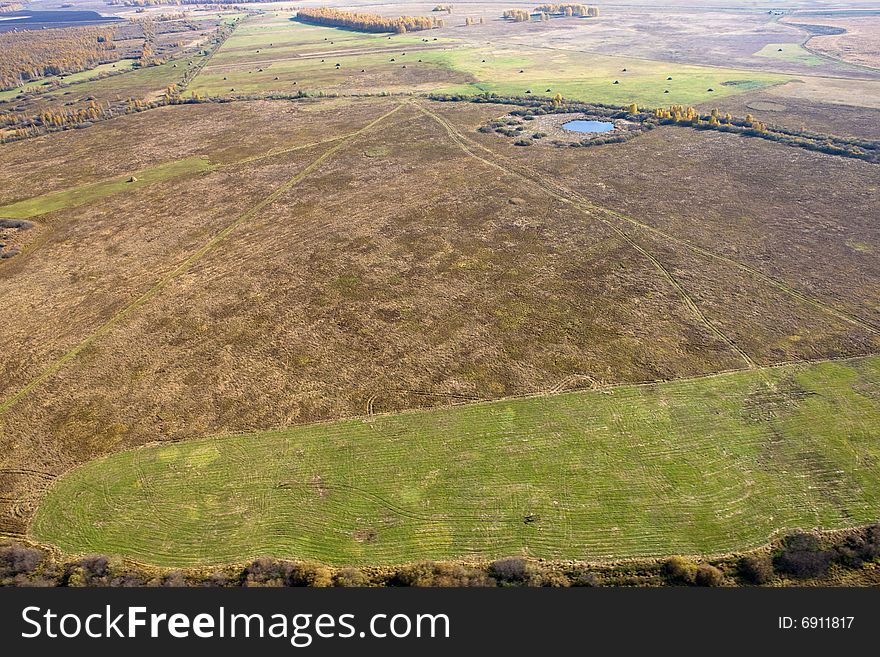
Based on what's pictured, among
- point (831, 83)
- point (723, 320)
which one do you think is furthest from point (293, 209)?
point (831, 83)

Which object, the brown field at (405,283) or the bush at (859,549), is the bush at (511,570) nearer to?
the brown field at (405,283)

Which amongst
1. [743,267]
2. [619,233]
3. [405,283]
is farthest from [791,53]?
[405,283]

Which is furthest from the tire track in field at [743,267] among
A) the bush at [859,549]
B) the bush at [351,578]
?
the bush at [351,578]

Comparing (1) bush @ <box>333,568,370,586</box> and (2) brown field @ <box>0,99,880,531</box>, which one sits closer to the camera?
(1) bush @ <box>333,568,370,586</box>

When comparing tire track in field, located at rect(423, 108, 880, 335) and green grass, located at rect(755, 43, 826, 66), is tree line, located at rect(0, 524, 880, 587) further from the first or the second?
green grass, located at rect(755, 43, 826, 66)

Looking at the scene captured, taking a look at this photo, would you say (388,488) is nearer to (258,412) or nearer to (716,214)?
(258,412)

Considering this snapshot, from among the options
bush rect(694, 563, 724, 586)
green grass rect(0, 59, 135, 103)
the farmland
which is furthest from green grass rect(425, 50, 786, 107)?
bush rect(694, 563, 724, 586)
